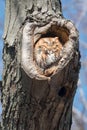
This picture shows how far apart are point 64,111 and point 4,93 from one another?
7.9 inches

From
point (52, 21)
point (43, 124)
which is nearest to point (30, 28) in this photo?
point (52, 21)

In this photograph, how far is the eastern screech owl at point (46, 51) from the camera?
121 cm

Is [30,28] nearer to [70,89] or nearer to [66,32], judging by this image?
[66,32]

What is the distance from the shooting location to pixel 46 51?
123cm

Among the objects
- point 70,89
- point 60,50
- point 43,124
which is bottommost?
point 43,124

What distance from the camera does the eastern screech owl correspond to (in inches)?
47.5

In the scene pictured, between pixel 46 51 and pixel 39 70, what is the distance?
2.8 inches

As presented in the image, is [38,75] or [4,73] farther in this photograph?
[4,73]

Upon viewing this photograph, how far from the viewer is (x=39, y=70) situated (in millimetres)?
1191

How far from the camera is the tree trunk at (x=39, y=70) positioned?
1.18 metres

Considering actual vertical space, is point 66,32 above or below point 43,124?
above

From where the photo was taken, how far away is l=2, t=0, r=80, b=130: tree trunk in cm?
118

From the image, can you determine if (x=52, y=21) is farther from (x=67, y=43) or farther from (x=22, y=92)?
(x=22, y=92)

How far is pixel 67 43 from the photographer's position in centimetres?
122
